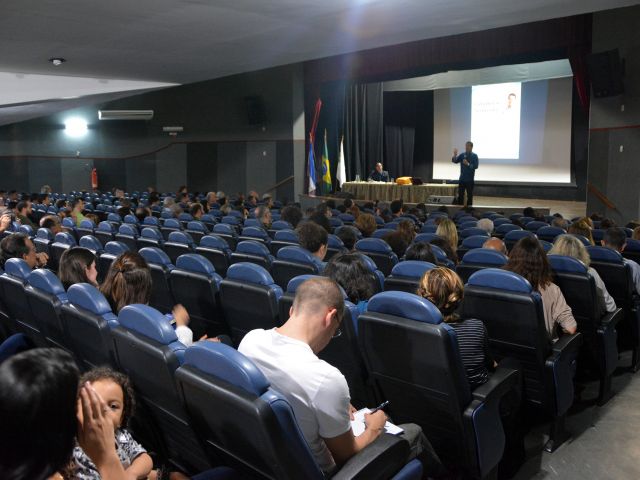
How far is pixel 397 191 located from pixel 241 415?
43.5 feet

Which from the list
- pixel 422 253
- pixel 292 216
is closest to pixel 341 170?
pixel 292 216

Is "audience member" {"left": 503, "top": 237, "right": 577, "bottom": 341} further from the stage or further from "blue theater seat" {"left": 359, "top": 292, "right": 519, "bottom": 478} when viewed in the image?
the stage

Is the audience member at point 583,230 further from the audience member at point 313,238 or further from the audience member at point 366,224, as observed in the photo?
the audience member at point 313,238

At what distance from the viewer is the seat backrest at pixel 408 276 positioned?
3.44m

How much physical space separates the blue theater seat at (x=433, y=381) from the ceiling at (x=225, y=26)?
5702 mm

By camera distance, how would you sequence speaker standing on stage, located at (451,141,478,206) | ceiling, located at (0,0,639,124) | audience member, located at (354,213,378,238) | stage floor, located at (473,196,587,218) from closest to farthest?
audience member, located at (354,213,378,238) → ceiling, located at (0,0,639,124) → speaker standing on stage, located at (451,141,478,206) → stage floor, located at (473,196,587,218)

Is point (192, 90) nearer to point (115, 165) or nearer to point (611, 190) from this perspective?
point (115, 165)

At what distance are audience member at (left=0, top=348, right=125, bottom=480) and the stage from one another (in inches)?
458

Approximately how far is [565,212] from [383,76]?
5520 mm

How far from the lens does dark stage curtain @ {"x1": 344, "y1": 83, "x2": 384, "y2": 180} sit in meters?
17.4

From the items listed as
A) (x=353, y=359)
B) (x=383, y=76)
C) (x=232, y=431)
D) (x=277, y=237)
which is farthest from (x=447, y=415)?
(x=383, y=76)

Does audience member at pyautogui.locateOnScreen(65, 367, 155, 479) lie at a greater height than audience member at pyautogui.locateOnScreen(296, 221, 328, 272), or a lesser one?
lesser

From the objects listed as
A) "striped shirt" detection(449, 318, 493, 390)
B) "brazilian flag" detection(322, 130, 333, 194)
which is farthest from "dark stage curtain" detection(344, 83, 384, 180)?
"striped shirt" detection(449, 318, 493, 390)

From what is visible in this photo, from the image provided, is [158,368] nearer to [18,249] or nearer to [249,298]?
[249,298]
